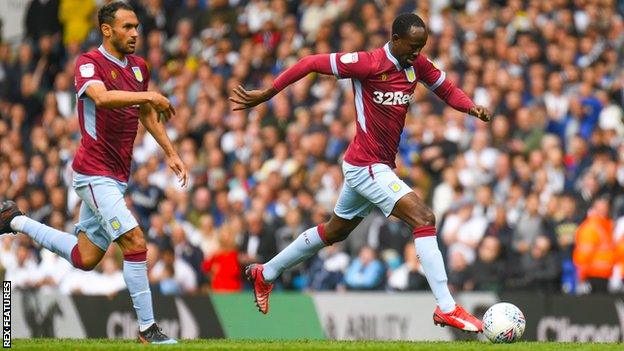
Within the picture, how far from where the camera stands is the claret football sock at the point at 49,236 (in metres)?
13.0

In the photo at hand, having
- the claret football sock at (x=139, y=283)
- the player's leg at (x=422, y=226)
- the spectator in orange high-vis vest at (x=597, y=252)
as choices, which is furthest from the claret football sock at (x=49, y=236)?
the spectator in orange high-vis vest at (x=597, y=252)

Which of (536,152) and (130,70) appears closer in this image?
(130,70)

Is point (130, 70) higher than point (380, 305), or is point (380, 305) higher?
point (130, 70)

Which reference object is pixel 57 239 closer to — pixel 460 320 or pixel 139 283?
pixel 139 283

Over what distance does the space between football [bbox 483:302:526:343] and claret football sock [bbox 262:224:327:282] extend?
1833 millimetres

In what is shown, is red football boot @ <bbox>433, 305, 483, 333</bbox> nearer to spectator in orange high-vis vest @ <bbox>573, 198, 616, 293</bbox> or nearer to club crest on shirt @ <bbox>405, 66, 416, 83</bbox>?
club crest on shirt @ <bbox>405, 66, 416, 83</bbox>

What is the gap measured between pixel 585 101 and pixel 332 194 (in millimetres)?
3714

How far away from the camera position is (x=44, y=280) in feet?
71.0

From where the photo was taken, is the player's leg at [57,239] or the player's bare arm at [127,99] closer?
the player's bare arm at [127,99]

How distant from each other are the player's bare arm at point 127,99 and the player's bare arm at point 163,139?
445 mm

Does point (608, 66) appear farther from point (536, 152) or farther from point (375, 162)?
point (375, 162)

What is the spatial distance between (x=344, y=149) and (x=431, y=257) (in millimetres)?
8910

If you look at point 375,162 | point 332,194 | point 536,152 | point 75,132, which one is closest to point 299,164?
point 332,194

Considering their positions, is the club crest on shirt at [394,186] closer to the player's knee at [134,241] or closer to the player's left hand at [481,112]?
the player's left hand at [481,112]
